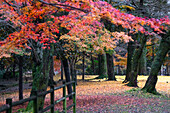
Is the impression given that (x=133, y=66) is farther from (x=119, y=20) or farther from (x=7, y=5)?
(x=7, y=5)

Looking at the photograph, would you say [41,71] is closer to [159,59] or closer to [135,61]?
[159,59]

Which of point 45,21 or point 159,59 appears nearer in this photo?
point 45,21

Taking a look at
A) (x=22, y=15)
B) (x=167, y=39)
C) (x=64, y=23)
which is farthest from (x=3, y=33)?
(x=167, y=39)

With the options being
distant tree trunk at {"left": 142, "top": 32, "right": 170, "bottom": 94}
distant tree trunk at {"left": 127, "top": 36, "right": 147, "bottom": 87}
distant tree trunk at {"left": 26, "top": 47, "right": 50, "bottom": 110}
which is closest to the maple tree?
distant tree trunk at {"left": 26, "top": 47, "right": 50, "bottom": 110}

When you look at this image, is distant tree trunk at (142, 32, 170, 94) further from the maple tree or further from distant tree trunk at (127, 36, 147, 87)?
the maple tree

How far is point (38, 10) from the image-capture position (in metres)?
6.66

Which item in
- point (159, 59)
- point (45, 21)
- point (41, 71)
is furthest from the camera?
point (159, 59)

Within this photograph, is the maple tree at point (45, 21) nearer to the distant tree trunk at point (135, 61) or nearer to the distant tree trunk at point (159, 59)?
the distant tree trunk at point (159, 59)

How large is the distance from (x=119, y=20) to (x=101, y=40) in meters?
5.72

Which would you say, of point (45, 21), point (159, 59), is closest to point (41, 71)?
point (45, 21)

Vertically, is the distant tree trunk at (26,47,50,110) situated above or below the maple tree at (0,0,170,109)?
below

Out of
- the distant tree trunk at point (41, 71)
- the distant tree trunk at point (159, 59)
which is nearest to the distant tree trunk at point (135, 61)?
the distant tree trunk at point (159, 59)

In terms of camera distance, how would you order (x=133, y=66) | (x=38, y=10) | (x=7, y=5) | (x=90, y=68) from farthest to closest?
(x=90, y=68) < (x=133, y=66) < (x=7, y=5) < (x=38, y=10)

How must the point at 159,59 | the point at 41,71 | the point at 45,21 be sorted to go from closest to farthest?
the point at 41,71 → the point at 45,21 → the point at 159,59
